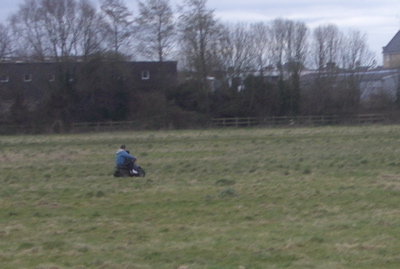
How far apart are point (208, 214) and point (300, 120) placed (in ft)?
177

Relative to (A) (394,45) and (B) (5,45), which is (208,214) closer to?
(B) (5,45)

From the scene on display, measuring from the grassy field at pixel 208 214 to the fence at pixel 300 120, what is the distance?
39220 mm

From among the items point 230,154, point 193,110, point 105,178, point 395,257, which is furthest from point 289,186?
point 193,110

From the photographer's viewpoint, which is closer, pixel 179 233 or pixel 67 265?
pixel 67 265

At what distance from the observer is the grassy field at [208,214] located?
8938 mm

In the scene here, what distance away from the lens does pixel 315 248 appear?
9258 millimetres

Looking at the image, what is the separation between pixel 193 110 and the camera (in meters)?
66.2

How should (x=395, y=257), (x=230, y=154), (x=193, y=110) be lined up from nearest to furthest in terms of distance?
(x=395, y=257)
(x=230, y=154)
(x=193, y=110)

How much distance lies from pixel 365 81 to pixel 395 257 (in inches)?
2631

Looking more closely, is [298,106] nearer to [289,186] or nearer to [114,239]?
[289,186]

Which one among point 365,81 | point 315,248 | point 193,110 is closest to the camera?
point 315,248

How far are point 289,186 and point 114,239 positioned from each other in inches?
279

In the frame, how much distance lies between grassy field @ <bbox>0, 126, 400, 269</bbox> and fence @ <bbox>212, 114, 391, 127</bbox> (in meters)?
39.2

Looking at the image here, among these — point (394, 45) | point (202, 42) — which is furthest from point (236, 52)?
point (394, 45)
